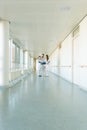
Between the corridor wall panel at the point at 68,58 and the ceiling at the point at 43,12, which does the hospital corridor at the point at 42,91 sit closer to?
the ceiling at the point at 43,12

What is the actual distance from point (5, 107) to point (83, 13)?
185 inches

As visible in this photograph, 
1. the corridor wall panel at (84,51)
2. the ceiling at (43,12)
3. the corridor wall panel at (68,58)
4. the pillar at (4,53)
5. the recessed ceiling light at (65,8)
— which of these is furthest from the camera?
the corridor wall panel at (68,58)

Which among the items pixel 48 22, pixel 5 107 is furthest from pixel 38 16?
pixel 5 107

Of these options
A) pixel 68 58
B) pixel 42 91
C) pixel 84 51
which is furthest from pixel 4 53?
pixel 68 58

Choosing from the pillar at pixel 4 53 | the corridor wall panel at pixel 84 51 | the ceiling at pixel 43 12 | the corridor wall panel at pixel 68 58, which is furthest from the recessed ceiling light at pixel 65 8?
the corridor wall panel at pixel 68 58

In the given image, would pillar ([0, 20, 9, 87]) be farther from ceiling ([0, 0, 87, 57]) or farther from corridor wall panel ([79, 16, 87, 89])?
corridor wall panel ([79, 16, 87, 89])

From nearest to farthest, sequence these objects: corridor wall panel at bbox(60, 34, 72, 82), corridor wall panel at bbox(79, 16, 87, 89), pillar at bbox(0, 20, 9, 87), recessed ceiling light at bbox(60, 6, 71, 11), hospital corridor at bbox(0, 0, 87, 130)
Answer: hospital corridor at bbox(0, 0, 87, 130)
recessed ceiling light at bbox(60, 6, 71, 11)
corridor wall panel at bbox(79, 16, 87, 89)
pillar at bbox(0, 20, 9, 87)
corridor wall panel at bbox(60, 34, 72, 82)

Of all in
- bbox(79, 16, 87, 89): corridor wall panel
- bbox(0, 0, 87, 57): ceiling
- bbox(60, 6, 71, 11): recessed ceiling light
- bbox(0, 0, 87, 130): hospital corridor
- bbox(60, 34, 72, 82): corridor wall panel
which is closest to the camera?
bbox(0, 0, 87, 130): hospital corridor

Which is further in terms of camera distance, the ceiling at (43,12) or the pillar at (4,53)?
the pillar at (4,53)

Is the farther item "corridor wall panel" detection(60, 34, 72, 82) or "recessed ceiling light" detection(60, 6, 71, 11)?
"corridor wall panel" detection(60, 34, 72, 82)

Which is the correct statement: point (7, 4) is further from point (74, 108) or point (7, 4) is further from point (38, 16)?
point (74, 108)

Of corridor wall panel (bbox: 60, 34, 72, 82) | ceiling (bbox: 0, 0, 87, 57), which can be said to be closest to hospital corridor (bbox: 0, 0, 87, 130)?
ceiling (bbox: 0, 0, 87, 57)

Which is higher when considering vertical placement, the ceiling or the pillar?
the ceiling

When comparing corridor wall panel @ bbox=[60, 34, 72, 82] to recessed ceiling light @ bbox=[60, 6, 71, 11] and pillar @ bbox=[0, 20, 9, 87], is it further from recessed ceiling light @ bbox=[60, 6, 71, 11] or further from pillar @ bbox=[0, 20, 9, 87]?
recessed ceiling light @ bbox=[60, 6, 71, 11]
